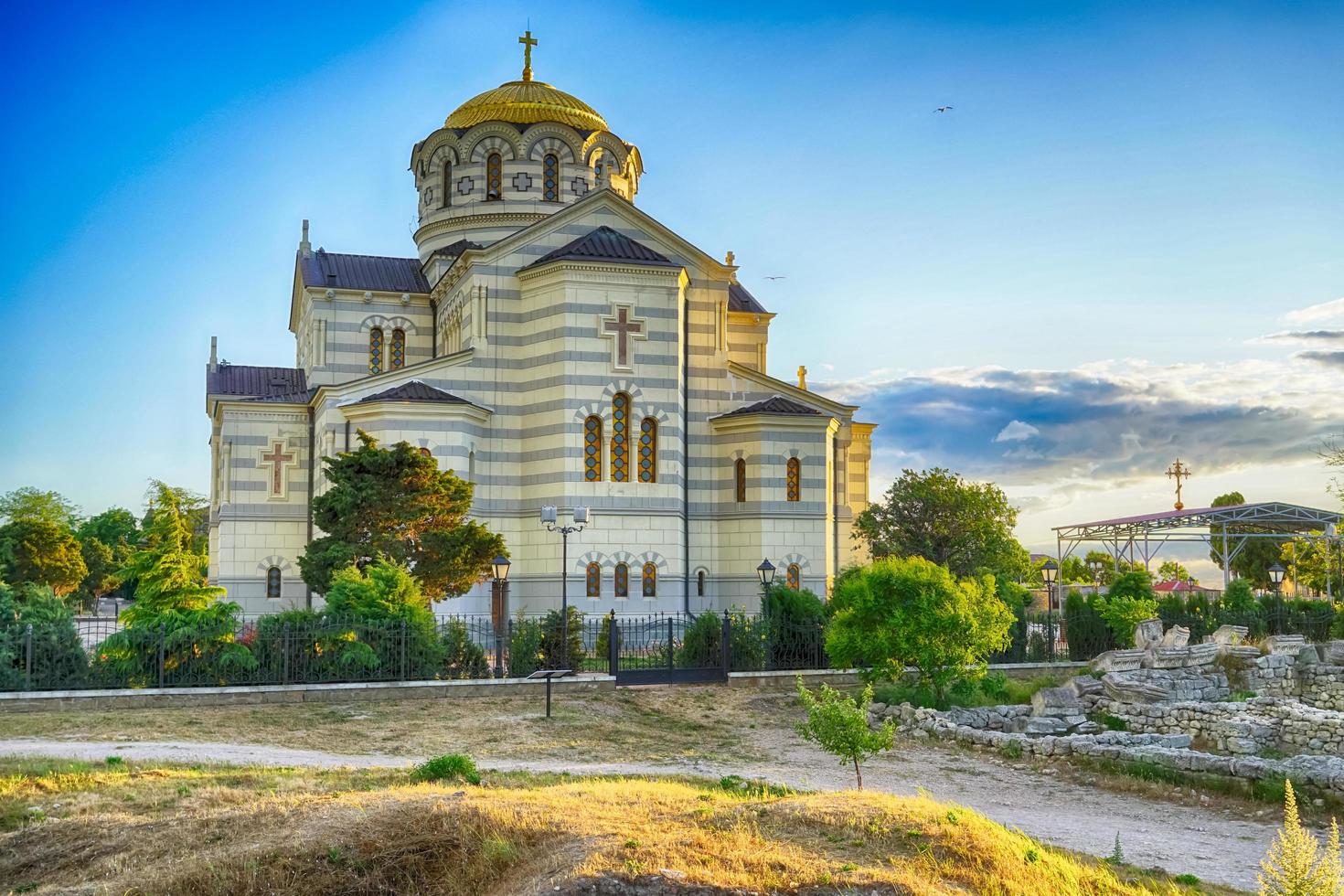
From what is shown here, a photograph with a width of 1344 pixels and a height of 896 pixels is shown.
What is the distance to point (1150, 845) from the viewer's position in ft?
41.0

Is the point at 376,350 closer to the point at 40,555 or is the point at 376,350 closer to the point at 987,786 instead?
the point at 40,555

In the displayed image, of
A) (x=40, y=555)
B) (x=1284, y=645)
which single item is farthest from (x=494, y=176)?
(x=40, y=555)

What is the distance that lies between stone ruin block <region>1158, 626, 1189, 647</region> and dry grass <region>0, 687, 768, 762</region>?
35.5ft

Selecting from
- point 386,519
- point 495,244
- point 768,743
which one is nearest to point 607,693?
point 768,743

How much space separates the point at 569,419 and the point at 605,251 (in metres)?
4.88

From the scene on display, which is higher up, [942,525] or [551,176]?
[551,176]

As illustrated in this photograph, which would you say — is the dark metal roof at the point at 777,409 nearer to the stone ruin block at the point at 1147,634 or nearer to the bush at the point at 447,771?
the stone ruin block at the point at 1147,634

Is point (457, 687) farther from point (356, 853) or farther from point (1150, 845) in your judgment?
point (1150, 845)

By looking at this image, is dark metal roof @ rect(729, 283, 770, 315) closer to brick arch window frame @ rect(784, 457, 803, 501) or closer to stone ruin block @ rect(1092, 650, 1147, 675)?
brick arch window frame @ rect(784, 457, 803, 501)

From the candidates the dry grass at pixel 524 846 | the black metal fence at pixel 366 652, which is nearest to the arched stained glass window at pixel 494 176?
the black metal fence at pixel 366 652

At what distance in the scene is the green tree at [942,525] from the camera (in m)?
42.1

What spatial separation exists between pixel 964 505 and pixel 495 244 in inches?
758

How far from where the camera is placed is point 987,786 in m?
15.7

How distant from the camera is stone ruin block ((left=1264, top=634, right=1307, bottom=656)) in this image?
82.9 ft
